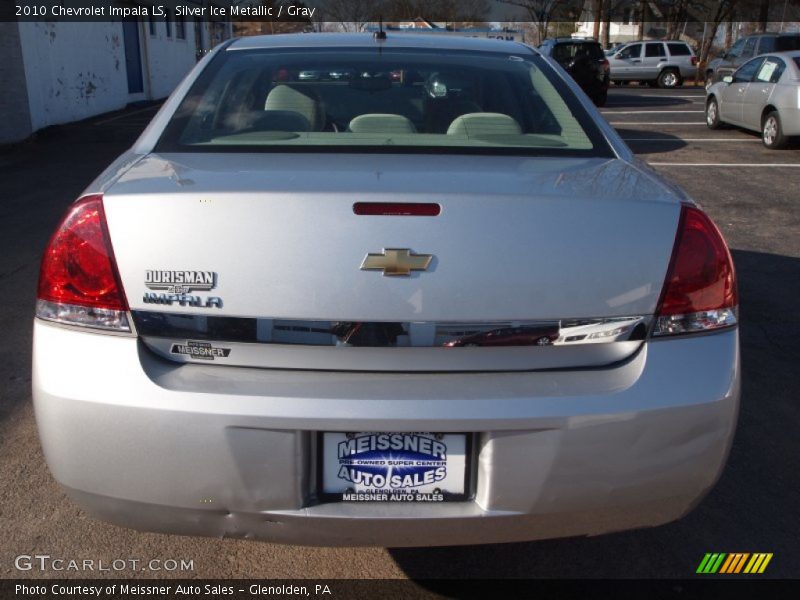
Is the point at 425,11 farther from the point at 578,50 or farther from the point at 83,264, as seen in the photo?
the point at 83,264

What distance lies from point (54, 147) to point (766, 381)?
37.1ft

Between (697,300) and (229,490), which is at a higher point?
(697,300)

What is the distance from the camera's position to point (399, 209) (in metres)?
1.94

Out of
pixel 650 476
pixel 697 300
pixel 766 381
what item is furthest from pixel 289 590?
pixel 766 381

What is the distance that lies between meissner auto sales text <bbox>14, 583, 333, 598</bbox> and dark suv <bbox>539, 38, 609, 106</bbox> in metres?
18.5

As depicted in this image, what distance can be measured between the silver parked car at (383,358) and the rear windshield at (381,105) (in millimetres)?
555

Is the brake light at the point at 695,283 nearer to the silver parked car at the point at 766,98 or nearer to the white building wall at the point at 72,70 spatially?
the silver parked car at the point at 766,98

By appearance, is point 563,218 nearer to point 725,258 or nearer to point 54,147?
point 725,258

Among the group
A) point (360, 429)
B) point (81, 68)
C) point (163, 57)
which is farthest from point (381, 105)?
point (163, 57)

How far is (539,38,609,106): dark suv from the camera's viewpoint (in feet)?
65.1

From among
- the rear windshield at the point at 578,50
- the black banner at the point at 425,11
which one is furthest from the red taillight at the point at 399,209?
the rear windshield at the point at 578,50

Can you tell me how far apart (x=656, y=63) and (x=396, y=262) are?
28.4 metres

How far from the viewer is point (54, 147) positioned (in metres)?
12.3

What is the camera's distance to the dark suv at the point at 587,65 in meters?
19.8
